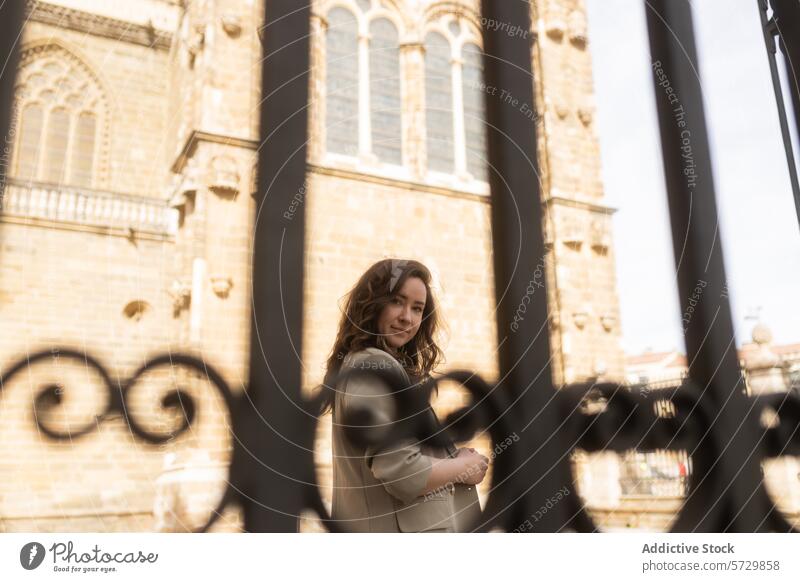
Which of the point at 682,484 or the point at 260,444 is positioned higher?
the point at 260,444

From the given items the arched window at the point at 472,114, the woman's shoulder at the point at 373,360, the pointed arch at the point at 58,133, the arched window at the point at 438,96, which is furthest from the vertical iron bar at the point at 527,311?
the pointed arch at the point at 58,133

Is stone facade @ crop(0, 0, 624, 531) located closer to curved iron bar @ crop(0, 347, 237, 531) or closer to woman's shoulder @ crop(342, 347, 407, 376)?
curved iron bar @ crop(0, 347, 237, 531)

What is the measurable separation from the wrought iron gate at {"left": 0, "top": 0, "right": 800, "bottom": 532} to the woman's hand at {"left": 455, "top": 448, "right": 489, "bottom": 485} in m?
0.13

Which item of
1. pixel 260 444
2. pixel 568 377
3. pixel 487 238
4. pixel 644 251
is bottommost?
pixel 260 444

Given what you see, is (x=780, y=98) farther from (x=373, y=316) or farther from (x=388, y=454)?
(x=388, y=454)

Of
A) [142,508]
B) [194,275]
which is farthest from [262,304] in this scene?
[194,275]

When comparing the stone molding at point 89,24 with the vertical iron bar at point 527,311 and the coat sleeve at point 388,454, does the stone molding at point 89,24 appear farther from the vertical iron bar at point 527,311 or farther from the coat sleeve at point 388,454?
the coat sleeve at point 388,454

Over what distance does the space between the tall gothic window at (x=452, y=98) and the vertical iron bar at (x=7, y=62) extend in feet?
8.04

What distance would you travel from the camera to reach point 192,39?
3.18 metres

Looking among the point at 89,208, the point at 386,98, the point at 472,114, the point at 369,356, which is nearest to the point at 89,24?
the point at 89,208

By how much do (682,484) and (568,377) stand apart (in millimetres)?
557

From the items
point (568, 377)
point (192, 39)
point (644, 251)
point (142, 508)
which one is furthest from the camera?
point (192, 39)

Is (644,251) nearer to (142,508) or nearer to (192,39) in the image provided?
(142,508)

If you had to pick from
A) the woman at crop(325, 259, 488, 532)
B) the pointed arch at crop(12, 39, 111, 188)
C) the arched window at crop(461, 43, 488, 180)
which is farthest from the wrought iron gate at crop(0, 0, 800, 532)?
the pointed arch at crop(12, 39, 111, 188)
